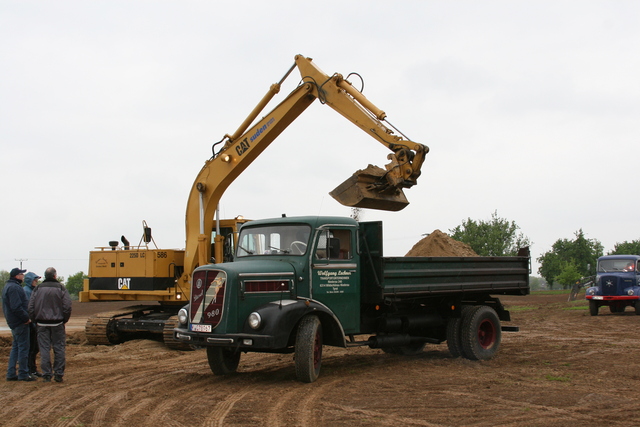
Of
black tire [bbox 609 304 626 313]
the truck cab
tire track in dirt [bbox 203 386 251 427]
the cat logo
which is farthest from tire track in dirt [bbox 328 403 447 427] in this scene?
black tire [bbox 609 304 626 313]

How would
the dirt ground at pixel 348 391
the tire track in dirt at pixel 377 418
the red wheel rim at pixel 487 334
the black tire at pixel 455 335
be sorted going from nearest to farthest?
the tire track in dirt at pixel 377 418 < the dirt ground at pixel 348 391 < the black tire at pixel 455 335 < the red wheel rim at pixel 487 334

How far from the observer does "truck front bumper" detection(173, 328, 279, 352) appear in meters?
8.79

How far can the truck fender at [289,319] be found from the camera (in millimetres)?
8898

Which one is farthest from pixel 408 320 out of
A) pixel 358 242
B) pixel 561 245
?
pixel 561 245

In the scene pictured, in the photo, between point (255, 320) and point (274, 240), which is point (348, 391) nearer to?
point (255, 320)

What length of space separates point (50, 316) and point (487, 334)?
7.93 metres

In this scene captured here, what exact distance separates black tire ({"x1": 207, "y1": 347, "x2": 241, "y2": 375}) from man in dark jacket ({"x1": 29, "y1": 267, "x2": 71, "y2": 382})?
215 centimetres

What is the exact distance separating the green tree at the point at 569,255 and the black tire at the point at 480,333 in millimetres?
74586

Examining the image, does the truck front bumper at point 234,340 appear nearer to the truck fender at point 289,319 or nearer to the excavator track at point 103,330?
the truck fender at point 289,319

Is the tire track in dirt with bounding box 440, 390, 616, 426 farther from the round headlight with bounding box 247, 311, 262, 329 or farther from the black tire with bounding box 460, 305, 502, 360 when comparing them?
the black tire with bounding box 460, 305, 502, 360

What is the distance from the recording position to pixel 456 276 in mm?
12016

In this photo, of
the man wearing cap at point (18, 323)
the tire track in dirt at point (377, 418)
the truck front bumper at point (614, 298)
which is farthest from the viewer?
the truck front bumper at point (614, 298)

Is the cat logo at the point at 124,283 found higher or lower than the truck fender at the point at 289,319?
higher

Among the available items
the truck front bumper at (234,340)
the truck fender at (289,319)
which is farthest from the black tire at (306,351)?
the truck front bumper at (234,340)
